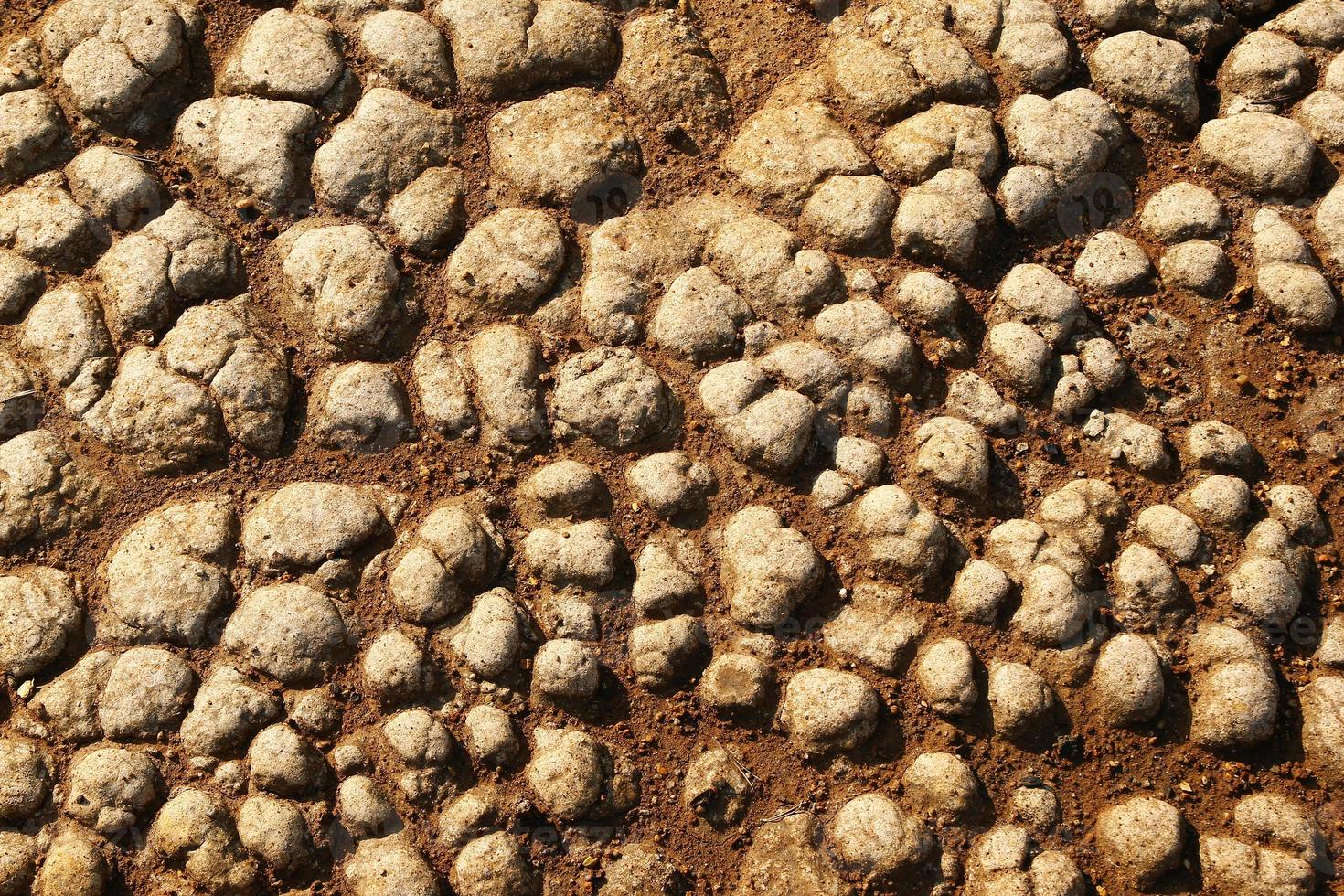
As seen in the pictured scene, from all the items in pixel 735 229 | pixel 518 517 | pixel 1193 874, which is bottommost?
pixel 1193 874

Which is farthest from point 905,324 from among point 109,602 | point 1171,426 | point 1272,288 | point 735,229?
point 109,602

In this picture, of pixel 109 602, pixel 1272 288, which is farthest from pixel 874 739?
pixel 109 602

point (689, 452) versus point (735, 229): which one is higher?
point (735, 229)

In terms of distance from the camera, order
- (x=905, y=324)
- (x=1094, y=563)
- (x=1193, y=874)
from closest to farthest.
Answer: (x=1193, y=874), (x=1094, y=563), (x=905, y=324)

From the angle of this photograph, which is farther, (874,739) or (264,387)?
(264,387)

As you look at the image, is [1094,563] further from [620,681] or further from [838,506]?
[620,681]

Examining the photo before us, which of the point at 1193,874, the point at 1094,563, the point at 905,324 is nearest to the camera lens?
the point at 1193,874
